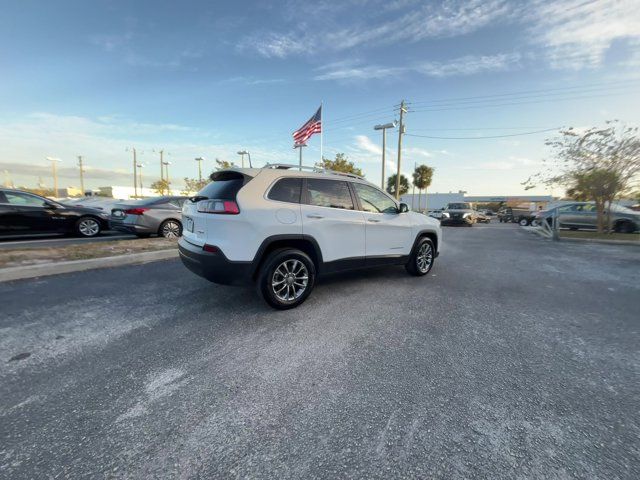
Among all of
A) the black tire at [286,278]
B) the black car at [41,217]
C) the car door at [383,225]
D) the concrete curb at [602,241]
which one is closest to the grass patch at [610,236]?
the concrete curb at [602,241]

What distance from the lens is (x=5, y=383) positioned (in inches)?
89.7

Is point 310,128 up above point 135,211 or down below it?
above

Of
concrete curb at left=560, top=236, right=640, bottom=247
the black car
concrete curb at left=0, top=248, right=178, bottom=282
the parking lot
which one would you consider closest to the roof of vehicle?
the parking lot

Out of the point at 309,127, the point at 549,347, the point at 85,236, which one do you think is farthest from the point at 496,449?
the point at 309,127

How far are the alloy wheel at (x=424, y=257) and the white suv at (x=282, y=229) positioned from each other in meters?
1.06

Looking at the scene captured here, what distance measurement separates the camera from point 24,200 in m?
8.48

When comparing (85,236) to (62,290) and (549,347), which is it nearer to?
(62,290)

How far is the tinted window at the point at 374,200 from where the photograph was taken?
4715 millimetres

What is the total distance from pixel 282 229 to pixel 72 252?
5.29m

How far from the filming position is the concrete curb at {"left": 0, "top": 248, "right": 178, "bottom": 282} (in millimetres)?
4808

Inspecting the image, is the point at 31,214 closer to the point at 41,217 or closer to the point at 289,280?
the point at 41,217

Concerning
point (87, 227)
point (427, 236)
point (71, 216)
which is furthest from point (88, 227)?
point (427, 236)

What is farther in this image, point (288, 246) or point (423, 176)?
point (423, 176)

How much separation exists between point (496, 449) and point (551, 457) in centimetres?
30
